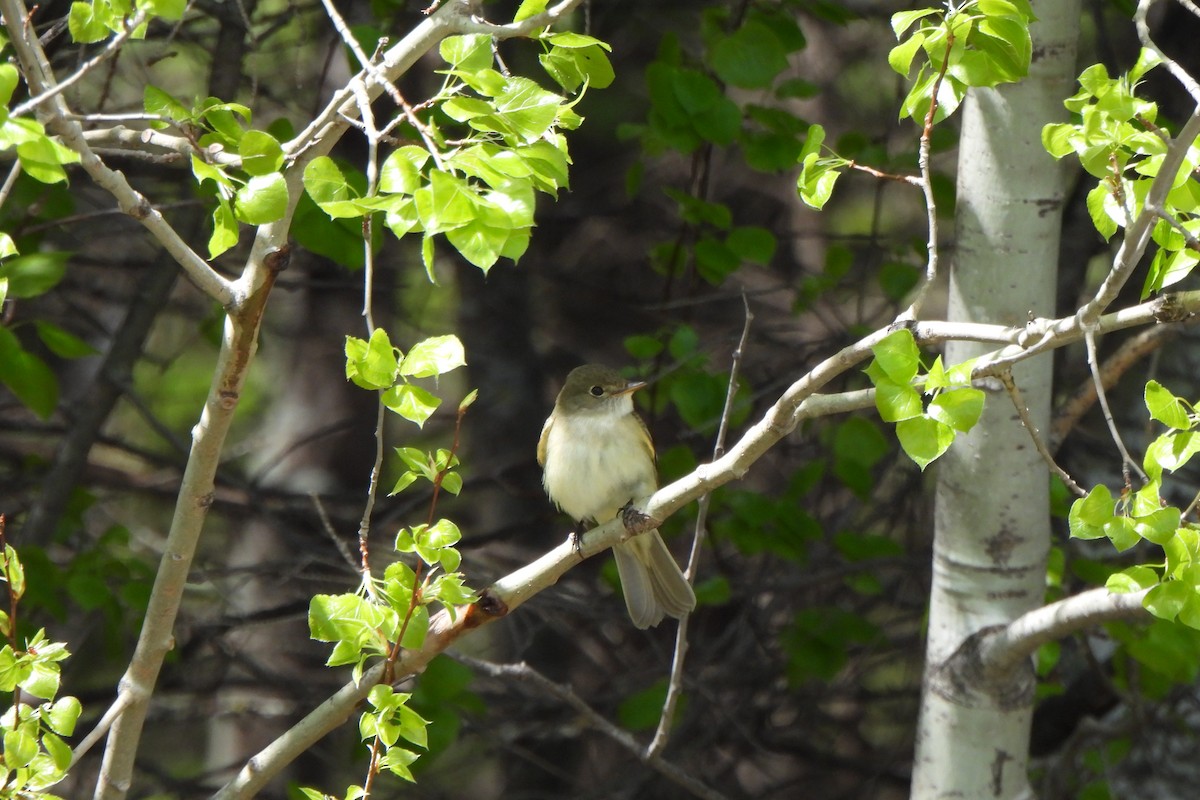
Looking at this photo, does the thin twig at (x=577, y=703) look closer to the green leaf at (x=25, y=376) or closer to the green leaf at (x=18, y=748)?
the green leaf at (x=18, y=748)

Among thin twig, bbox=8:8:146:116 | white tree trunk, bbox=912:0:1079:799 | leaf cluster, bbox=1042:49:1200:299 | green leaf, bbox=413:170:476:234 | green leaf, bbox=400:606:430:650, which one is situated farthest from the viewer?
white tree trunk, bbox=912:0:1079:799

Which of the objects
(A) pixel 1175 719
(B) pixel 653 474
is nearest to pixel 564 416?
(B) pixel 653 474

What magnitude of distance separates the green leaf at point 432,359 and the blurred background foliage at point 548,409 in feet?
7.54

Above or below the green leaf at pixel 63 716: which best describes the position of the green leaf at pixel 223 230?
above

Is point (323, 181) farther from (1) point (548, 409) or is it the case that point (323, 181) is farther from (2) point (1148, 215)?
(1) point (548, 409)

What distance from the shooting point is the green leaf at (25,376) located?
3852 mm

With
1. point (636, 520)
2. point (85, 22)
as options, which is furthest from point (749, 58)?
point (85, 22)

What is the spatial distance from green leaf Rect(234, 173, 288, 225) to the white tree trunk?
2020mm

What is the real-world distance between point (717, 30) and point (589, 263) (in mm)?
2073

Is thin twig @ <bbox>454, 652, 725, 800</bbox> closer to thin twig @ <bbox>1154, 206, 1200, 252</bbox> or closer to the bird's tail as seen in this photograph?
the bird's tail

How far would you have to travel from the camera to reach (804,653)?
201 inches

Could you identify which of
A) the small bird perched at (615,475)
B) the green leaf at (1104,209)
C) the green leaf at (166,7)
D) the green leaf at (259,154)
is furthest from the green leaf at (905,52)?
the small bird perched at (615,475)

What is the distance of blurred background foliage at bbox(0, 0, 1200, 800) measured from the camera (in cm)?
480

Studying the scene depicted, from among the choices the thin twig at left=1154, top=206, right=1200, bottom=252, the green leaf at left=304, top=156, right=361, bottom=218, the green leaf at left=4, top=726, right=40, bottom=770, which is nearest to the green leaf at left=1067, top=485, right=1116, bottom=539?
the thin twig at left=1154, top=206, right=1200, bottom=252
